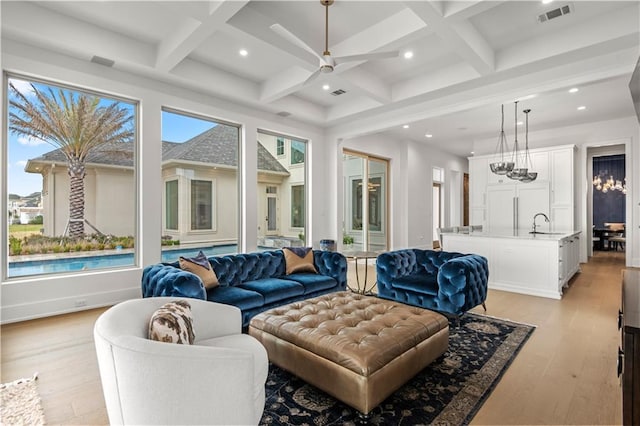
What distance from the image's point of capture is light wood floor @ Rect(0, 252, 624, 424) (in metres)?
2.03

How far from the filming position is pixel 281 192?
6543mm

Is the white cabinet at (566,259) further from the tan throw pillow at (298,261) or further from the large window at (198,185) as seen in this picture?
the large window at (198,185)

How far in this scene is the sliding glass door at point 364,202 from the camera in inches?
310

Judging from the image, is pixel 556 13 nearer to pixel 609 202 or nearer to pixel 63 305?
pixel 63 305

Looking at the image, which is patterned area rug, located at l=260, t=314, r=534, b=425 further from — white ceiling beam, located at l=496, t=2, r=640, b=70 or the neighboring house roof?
the neighboring house roof

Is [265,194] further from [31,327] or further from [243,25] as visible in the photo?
[31,327]

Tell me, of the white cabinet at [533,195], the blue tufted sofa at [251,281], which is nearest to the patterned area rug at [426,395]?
the blue tufted sofa at [251,281]

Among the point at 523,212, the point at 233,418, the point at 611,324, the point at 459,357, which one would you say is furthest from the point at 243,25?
the point at 523,212

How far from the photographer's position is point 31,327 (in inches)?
137

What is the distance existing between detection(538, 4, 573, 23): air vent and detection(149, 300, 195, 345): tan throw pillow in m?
4.41

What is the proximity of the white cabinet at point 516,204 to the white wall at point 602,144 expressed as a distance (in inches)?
33.0

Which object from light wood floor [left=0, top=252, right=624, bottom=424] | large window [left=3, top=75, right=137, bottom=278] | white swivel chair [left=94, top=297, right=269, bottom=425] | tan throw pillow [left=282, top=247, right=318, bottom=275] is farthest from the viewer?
tan throw pillow [left=282, top=247, right=318, bottom=275]

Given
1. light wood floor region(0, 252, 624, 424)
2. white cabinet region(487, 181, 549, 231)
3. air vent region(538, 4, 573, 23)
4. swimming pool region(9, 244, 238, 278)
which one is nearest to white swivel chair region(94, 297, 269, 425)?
light wood floor region(0, 252, 624, 424)

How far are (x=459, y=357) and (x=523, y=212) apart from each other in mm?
6249
